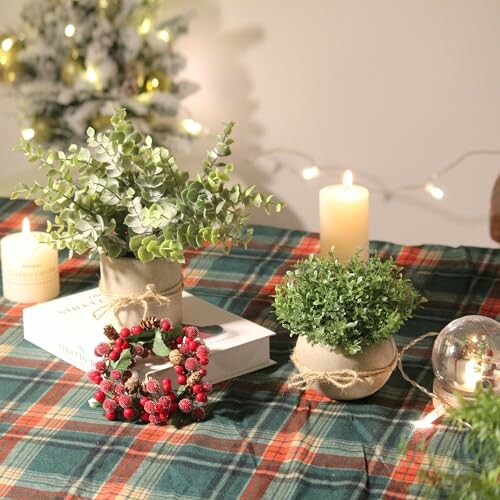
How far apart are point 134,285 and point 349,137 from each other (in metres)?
1.91

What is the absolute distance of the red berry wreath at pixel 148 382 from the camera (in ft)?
4.54

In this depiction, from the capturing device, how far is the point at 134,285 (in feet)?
4.97

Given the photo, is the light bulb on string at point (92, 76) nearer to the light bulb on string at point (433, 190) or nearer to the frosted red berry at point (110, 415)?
the light bulb on string at point (433, 190)

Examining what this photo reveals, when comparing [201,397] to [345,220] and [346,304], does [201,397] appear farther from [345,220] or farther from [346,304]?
[345,220]

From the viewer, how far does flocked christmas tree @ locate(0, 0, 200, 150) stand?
3111 millimetres

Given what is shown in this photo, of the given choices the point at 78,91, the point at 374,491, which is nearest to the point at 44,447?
the point at 374,491

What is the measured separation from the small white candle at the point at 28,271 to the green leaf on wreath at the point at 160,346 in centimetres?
42

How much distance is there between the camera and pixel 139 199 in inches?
56.7

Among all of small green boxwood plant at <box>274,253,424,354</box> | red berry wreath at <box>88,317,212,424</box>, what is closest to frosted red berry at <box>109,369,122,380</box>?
red berry wreath at <box>88,317,212,424</box>

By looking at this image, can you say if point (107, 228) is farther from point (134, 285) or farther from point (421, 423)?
point (421, 423)

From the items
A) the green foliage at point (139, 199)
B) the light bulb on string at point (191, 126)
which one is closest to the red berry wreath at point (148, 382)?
the green foliage at point (139, 199)

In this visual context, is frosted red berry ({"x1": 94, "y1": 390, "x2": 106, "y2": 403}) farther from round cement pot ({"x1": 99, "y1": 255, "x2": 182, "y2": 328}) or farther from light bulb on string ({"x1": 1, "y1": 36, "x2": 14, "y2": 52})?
light bulb on string ({"x1": 1, "y1": 36, "x2": 14, "y2": 52})

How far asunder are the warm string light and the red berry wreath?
6.31 ft

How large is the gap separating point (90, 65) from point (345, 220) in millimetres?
1625
